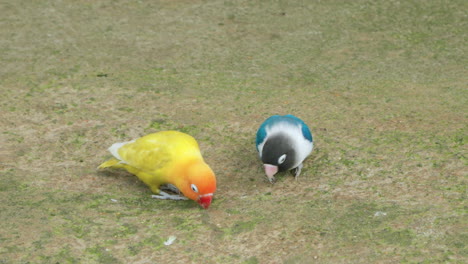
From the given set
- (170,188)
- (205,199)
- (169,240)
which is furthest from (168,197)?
(169,240)

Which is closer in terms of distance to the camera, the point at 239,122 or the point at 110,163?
the point at 110,163

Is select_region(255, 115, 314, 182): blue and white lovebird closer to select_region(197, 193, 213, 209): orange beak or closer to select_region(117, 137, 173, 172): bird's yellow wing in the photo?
select_region(197, 193, 213, 209): orange beak

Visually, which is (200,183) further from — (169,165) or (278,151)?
(278,151)

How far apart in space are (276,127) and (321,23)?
334 cm

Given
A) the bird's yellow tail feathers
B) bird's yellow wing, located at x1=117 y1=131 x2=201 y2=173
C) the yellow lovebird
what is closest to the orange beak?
the yellow lovebird

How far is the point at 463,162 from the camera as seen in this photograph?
4609mm

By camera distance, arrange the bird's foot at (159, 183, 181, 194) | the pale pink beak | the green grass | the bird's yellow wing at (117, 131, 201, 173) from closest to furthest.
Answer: the green grass → the bird's yellow wing at (117, 131, 201, 173) → the pale pink beak → the bird's foot at (159, 183, 181, 194)

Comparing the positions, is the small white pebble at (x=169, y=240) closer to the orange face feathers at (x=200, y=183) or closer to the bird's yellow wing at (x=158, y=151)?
the orange face feathers at (x=200, y=183)

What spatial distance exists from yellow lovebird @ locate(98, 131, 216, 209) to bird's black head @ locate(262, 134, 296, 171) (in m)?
0.48

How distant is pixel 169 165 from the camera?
4371 millimetres

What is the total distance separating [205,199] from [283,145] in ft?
2.41

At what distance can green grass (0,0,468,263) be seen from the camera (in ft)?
12.3

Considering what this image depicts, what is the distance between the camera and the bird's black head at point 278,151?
4.47 meters

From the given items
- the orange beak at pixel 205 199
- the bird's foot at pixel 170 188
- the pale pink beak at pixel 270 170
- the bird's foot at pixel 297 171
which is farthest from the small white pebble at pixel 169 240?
the bird's foot at pixel 297 171
